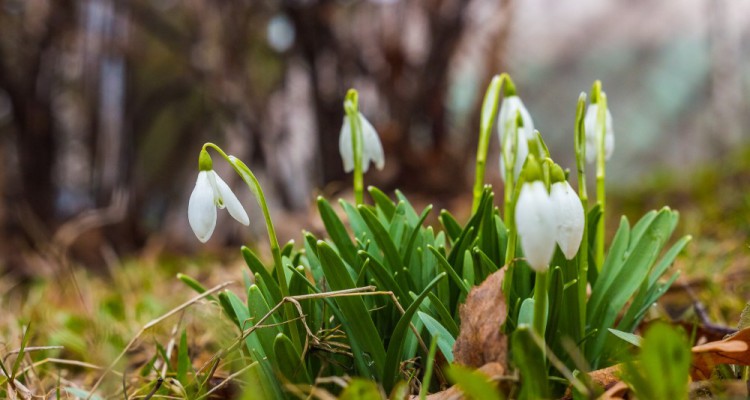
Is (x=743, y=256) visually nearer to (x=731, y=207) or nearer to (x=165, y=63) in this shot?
(x=731, y=207)

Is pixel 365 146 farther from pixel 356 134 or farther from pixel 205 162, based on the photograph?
pixel 205 162

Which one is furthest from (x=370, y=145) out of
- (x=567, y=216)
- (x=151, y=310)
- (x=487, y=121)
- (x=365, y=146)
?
(x=151, y=310)

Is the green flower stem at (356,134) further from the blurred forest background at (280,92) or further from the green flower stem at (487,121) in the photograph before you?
the blurred forest background at (280,92)

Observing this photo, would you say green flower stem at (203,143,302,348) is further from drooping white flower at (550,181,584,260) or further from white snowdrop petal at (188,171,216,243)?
drooping white flower at (550,181,584,260)

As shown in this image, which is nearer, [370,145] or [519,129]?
[519,129]

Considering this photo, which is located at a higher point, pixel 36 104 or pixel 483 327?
pixel 36 104

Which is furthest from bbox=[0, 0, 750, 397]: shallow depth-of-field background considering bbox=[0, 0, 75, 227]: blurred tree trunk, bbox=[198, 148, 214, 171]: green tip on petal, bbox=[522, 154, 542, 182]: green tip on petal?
bbox=[522, 154, 542, 182]: green tip on petal

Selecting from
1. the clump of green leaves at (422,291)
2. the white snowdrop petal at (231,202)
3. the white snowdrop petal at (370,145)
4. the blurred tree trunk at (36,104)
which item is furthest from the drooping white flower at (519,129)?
the blurred tree trunk at (36,104)
